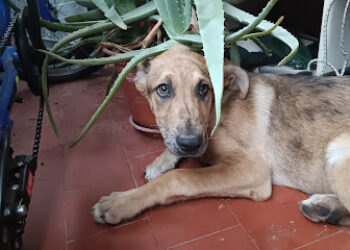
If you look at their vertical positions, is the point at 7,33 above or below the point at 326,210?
above

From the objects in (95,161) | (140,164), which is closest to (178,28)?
(140,164)

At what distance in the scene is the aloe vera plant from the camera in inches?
59.1

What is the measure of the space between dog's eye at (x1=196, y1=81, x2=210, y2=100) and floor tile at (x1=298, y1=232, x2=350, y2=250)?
1.00 m

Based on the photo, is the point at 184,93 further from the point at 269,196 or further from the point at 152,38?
the point at 269,196

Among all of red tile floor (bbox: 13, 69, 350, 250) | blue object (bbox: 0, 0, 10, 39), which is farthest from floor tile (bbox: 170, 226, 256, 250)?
blue object (bbox: 0, 0, 10, 39)

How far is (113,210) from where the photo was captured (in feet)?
5.84

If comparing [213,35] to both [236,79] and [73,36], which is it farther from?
[73,36]

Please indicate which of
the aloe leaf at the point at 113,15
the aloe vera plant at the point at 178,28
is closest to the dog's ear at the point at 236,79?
the aloe vera plant at the point at 178,28

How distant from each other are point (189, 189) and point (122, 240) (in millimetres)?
485

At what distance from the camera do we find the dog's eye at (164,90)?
5.81ft

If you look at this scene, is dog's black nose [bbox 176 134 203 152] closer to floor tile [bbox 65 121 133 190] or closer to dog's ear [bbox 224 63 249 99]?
dog's ear [bbox 224 63 249 99]

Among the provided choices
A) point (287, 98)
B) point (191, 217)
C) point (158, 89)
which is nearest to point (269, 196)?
point (191, 217)

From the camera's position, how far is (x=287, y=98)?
1941 millimetres

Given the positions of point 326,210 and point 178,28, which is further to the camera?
point 178,28
